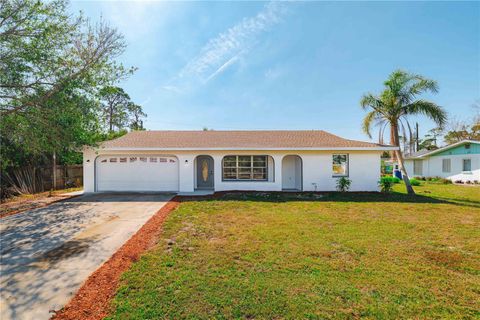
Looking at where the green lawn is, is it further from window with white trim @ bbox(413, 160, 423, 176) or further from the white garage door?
window with white trim @ bbox(413, 160, 423, 176)

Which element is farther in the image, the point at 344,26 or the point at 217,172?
the point at 217,172

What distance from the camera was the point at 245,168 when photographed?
13438 mm

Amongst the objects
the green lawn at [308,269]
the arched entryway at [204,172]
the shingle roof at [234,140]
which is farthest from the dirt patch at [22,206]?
the arched entryway at [204,172]

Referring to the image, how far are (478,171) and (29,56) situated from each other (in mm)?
29943

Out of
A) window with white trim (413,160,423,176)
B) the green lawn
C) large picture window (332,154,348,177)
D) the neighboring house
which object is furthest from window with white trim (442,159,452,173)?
the green lawn

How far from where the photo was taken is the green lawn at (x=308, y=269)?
2.98 meters

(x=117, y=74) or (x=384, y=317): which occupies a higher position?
(x=117, y=74)

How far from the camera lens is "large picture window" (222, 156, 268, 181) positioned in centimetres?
1338

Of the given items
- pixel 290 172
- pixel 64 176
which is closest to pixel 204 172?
pixel 290 172

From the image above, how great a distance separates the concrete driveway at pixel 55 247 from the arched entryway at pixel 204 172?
493 cm

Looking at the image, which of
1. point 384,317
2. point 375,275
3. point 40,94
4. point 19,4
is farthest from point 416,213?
point 19,4

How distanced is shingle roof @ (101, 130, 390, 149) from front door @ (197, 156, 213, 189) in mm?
1354

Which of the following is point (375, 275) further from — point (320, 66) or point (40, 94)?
point (320, 66)

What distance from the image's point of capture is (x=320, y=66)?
14391 millimetres
